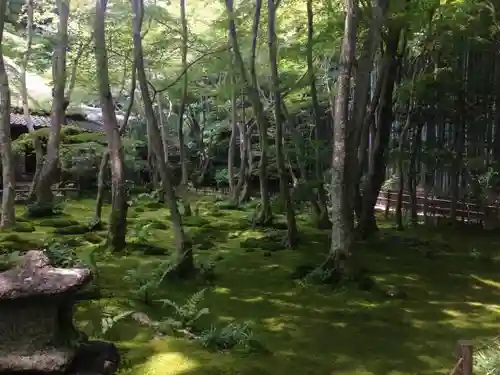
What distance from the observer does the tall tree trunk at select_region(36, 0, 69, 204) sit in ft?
45.6

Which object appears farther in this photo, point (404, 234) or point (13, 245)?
point (404, 234)

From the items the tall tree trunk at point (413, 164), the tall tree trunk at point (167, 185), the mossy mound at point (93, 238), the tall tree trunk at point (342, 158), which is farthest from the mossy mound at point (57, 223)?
the tall tree trunk at point (413, 164)

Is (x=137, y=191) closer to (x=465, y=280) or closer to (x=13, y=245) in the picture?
(x=13, y=245)

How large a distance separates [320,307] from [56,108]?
1010cm

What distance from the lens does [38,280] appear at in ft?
12.5

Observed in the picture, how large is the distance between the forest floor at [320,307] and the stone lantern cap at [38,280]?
5.43 ft

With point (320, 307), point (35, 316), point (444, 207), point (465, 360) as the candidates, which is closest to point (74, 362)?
point (35, 316)

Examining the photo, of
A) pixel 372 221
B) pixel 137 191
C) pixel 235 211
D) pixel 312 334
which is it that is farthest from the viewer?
pixel 137 191

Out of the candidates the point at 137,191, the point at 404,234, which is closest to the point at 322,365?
the point at 404,234

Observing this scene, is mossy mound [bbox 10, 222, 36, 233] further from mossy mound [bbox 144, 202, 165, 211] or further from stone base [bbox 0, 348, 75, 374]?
stone base [bbox 0, 348, 75, 374]

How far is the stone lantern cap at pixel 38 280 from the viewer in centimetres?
373

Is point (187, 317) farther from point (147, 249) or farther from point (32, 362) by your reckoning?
point (147, 249)

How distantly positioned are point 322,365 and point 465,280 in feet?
17.1

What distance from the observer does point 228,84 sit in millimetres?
15359
